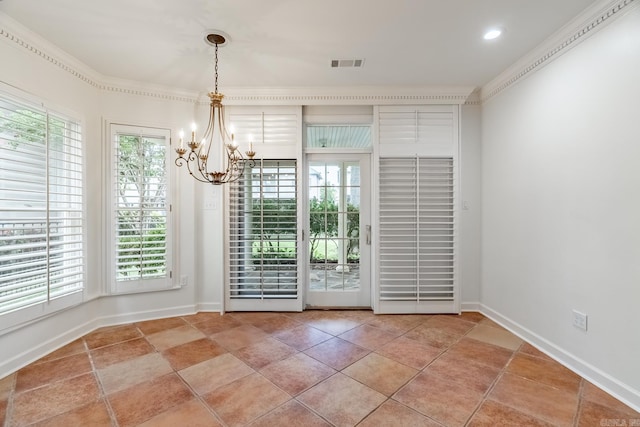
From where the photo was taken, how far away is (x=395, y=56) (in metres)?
2.68

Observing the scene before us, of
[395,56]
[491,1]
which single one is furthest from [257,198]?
[491,1]

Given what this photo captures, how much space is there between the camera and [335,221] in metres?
3.61

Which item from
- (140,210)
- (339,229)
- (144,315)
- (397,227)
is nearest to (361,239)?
(339,229)

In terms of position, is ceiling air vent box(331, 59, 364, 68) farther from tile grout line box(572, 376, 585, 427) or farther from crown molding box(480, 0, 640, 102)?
tile grout line box(572, 376, 585, 427)

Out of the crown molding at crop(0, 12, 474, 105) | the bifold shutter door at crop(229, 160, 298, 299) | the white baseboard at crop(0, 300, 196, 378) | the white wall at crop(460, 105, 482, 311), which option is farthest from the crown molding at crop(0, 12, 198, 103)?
the white wall at crop(460, 105, 482, 311)

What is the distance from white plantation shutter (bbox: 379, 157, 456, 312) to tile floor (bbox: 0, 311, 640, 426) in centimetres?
46

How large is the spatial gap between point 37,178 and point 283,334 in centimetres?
263

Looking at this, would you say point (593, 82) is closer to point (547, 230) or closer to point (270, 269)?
point (547, 230)

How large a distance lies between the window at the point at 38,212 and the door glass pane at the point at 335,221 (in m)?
2.49

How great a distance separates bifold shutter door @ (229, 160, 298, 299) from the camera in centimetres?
346

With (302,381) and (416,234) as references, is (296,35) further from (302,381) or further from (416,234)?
(302,381)

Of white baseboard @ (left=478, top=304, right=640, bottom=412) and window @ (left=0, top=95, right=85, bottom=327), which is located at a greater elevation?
window @ (left=0, top=95, right=85, bottom=327)

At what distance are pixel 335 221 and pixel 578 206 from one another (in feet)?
7.63

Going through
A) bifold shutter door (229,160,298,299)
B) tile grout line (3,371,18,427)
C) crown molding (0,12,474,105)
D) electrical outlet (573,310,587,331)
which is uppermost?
crown molding (0,12,474,105)
